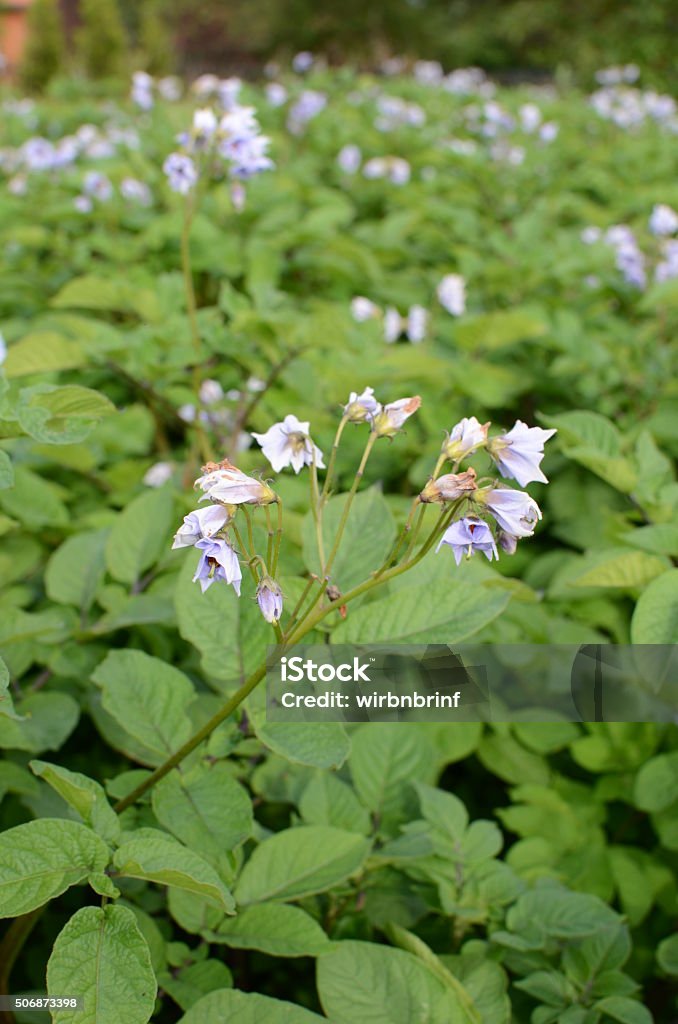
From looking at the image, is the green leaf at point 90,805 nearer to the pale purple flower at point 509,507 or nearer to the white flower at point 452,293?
the pale purple flower at point 509,507

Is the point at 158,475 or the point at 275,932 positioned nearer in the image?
the point at 275,932

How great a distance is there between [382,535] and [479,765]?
79cm

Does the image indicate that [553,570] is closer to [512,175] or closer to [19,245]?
[19,245]

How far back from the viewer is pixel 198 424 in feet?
5.77

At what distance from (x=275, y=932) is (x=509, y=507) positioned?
0.60 m

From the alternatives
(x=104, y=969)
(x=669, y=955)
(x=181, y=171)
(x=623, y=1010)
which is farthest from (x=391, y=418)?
(x=181, y=171)

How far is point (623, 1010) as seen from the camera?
1171mm

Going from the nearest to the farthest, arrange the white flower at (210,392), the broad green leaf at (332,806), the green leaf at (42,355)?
the broad green leaf at (332,806) < the green leaf at (42,355) < the white flower at (210,392)

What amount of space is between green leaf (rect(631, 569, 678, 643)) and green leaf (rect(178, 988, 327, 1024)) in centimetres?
61

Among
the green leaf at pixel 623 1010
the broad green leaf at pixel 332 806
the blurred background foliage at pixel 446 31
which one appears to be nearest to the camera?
the green leaf at pixel 623 1010

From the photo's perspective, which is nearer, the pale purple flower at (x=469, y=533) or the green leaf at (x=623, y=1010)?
the pale purple flower at (x=469, y=533)

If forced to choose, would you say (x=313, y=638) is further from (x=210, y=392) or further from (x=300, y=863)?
(x=210, y=392)

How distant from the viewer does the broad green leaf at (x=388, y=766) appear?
1.37 metres

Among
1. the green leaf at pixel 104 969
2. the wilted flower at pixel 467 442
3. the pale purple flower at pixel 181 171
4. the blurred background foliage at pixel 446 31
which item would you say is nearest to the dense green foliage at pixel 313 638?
the green leaf at pixel 104 969
